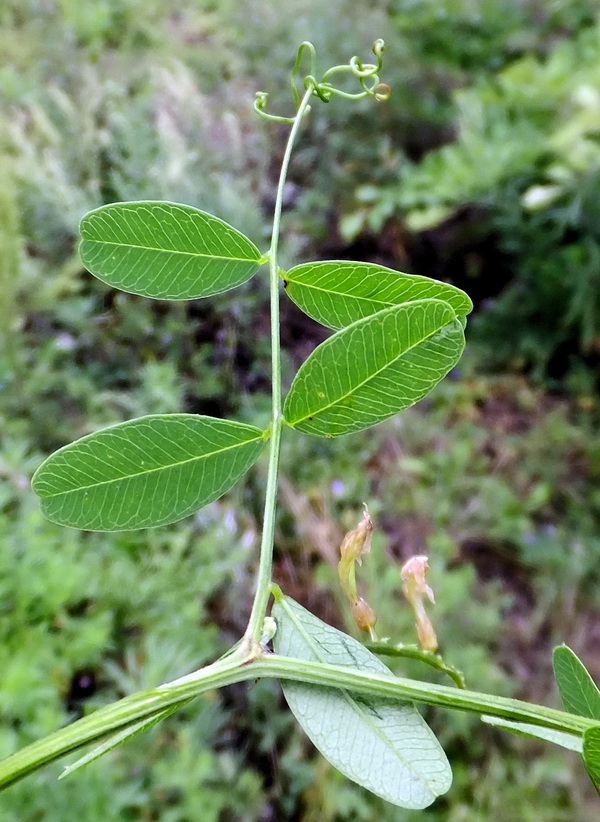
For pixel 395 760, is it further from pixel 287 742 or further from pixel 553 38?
pixel 553 38

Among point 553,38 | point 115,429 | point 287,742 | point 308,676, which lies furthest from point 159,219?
point 553,38

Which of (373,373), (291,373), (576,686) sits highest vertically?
(373,373)

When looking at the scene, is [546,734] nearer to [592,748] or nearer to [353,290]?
[592,748]

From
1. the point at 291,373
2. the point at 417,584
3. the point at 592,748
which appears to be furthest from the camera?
the point at 291,373

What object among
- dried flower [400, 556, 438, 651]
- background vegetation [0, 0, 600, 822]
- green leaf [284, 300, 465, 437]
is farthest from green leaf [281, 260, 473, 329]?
background vegetation [0, 0, 600, 822]

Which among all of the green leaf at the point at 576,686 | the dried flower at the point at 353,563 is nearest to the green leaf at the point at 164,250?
the dried flower at the point at 353,563

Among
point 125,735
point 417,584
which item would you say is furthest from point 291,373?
point 125,735

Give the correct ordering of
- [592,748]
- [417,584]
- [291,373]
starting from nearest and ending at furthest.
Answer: [592,748] < [417,584] < [291,373]

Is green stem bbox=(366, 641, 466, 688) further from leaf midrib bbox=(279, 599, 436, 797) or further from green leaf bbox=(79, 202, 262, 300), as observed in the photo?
green leaf bbox=(79, 202, 262, 300)
